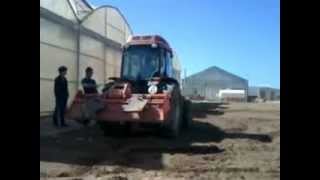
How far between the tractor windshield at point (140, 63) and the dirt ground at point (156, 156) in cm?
118

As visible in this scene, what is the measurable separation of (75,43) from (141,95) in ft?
22.4

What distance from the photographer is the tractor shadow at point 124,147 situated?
25.5 ft

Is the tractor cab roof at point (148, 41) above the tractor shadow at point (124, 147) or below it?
above

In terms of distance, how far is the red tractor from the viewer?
9.56 meters

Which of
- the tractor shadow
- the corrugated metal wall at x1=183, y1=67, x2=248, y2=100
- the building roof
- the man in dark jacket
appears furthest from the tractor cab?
the building roof

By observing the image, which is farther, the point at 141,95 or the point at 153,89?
the point at 153,89

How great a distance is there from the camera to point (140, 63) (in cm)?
1104

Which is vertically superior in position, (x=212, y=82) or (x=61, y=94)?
(x=212, y=82)

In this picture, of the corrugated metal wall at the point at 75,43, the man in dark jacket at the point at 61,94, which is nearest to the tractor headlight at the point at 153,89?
the corrugated metal wall at the point at 75,43

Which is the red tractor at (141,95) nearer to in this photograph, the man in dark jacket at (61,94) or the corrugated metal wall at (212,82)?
the man in dark jacket at (61,94)

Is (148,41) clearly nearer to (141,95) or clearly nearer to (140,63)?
(140,63)

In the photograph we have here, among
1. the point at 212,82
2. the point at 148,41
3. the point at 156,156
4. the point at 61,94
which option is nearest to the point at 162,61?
the point at 148,41

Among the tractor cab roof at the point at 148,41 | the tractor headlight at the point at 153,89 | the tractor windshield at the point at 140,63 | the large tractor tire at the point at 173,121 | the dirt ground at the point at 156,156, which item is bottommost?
the dirt ground at the point at 156,156
